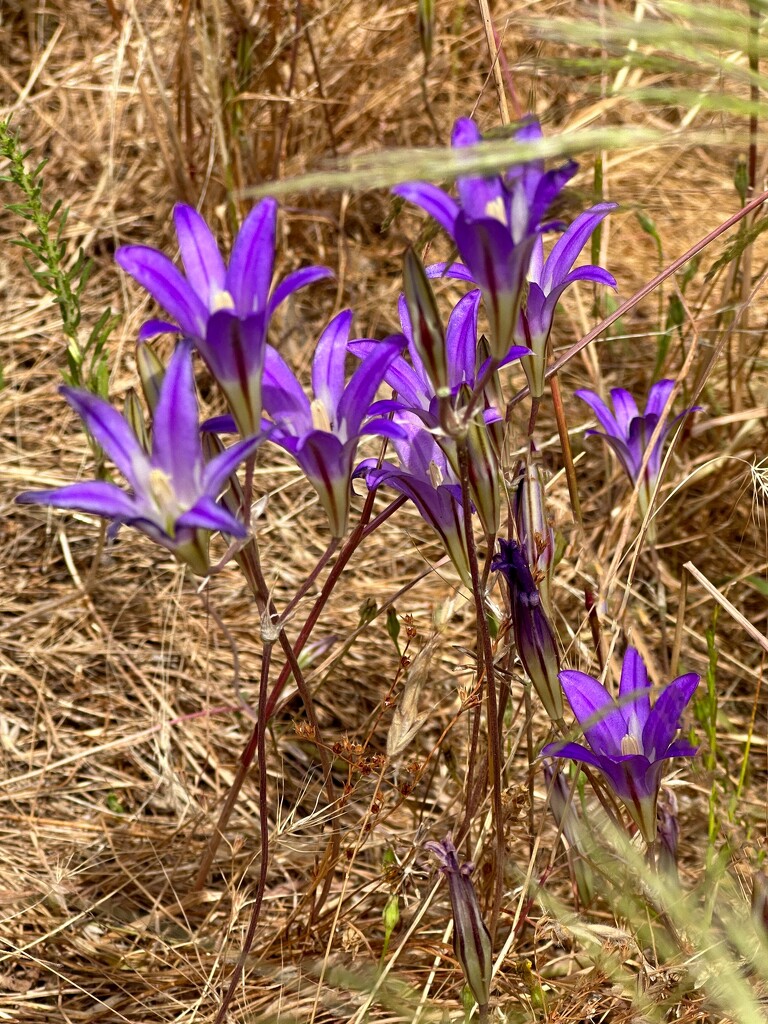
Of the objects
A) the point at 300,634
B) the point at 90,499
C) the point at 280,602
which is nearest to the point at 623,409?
the point at 300,634

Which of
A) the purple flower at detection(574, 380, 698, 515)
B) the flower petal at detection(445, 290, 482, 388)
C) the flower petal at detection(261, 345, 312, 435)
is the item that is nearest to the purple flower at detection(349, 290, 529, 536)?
the flower petal at detection(445, 290, 482, 388)

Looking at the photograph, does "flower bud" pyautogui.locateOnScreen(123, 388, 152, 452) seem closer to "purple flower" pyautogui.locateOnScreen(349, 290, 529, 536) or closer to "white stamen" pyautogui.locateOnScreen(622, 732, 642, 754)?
"purple flower" pyautogui.locateOnScreen(349, 290, 529, 536)

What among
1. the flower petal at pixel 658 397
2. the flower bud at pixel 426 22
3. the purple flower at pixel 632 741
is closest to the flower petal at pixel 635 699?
the purple flower at pixel 632 741

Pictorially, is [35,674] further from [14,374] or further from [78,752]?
[14,374]

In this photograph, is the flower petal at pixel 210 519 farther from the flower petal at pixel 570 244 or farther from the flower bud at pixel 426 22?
the flower bud at pixel 426 22

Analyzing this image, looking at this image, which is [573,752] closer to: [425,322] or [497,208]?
[425,322]

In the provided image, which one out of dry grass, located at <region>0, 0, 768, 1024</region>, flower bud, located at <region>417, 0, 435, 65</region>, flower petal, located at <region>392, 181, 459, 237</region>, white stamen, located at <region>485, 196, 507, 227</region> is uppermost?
flower bud, located at <region>417, 0, 435, 65</region>
